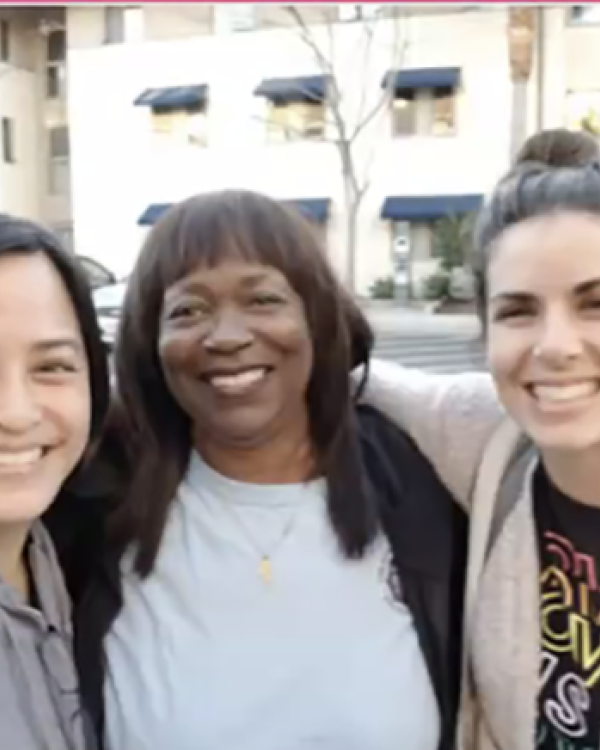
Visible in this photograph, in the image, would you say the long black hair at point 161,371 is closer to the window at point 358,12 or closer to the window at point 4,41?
the window at point 358,12

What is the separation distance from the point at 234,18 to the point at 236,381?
56.8ft

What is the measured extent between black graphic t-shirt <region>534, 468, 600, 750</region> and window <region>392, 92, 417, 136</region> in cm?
1562

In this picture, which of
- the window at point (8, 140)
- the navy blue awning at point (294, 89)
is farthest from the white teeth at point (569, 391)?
the window at point (8, 140)

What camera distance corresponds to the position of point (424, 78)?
16.3 metres

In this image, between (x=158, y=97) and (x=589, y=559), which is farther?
(x=158, y=97)

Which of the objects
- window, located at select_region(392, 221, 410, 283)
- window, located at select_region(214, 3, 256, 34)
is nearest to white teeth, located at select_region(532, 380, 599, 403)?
window, located at select_region(392, 221, 410, 283)

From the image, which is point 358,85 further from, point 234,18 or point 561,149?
point 561,149

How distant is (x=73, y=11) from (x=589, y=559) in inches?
764

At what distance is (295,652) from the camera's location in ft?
4.94

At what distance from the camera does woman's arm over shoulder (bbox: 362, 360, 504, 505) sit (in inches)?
65.9

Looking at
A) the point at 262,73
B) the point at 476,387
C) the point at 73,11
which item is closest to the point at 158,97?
the point at 262,73

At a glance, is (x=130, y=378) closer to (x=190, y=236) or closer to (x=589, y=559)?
(x=190, y=236)

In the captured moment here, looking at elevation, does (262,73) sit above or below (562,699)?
above

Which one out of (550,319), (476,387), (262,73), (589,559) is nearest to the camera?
(550,319)
